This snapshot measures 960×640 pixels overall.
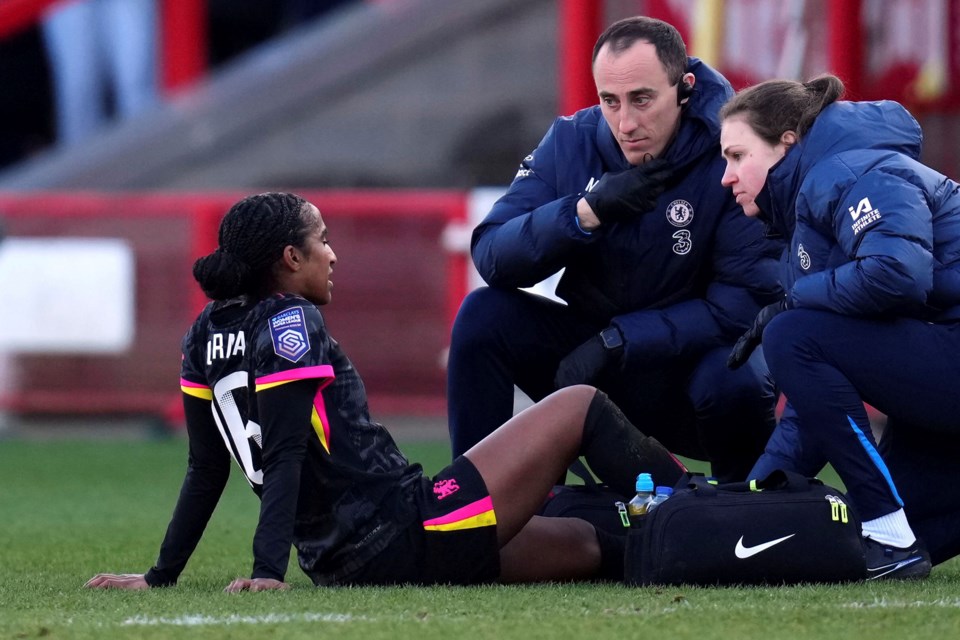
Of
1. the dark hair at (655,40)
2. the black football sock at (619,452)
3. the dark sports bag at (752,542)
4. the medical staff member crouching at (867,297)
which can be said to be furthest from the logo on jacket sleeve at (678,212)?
the dark sports bag at (752,542)

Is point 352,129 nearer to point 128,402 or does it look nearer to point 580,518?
Result: point 128,402

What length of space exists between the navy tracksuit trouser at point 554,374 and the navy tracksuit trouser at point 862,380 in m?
0.61

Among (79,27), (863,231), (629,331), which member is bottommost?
(629,331)

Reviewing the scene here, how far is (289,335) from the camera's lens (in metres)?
3.92

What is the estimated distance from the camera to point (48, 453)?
27.1 ft

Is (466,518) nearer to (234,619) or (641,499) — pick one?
(641,499)

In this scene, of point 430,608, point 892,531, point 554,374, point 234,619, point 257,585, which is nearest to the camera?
point 234,619

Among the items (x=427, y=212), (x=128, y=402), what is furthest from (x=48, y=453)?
(x=427, y=212)

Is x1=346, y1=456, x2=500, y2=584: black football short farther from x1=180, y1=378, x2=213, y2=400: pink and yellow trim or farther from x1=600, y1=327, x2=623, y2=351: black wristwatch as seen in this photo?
x1=600, y1=327, x2=623, y2=351: black wristwatch

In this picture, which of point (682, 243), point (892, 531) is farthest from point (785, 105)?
point (892, 531)

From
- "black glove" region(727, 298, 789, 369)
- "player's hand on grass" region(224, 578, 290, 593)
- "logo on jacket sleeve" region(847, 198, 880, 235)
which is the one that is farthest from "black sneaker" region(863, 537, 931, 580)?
"player's hand on grass" region(224, 578, 290, 593)

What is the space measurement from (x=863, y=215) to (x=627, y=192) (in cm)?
81

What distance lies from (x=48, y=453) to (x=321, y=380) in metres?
4.64

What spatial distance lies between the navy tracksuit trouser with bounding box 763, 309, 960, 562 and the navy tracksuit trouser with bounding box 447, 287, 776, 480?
1.99 feet
